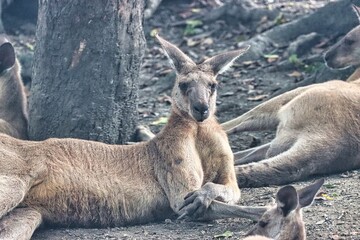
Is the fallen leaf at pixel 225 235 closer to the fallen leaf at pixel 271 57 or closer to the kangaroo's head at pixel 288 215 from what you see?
the kangaroo's head at pixel 288 215

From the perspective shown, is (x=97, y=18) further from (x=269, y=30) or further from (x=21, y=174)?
→ (x=269, y=30)

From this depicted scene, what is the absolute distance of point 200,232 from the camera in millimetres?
6172

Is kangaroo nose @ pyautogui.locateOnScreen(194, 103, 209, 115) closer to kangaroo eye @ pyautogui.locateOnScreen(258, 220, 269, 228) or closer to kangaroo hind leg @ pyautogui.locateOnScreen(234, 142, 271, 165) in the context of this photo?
kangaroo eye @ pyautogui.locateOnScreen(258, 220, 269, 228)

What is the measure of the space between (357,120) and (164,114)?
2853 millimetres

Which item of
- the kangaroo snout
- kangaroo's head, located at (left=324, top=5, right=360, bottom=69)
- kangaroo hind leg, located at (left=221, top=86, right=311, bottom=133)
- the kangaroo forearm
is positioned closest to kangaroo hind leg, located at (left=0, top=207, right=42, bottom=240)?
the kangaroo forearm

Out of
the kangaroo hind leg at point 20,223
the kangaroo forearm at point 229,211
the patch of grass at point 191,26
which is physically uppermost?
the patch of grass at point 191,26

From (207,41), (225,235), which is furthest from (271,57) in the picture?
(225,235)

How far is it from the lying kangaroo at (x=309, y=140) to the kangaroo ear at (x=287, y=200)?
188 centimetres

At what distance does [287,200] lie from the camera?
5219mm

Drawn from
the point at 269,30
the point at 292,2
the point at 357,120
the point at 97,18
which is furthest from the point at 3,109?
the point at 292,2

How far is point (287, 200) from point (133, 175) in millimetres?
1689

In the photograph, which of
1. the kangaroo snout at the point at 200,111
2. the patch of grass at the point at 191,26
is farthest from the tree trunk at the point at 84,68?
the patch of grass at the point at 191,26

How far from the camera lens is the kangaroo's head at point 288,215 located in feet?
17.0

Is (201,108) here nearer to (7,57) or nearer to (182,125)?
(182,125)
